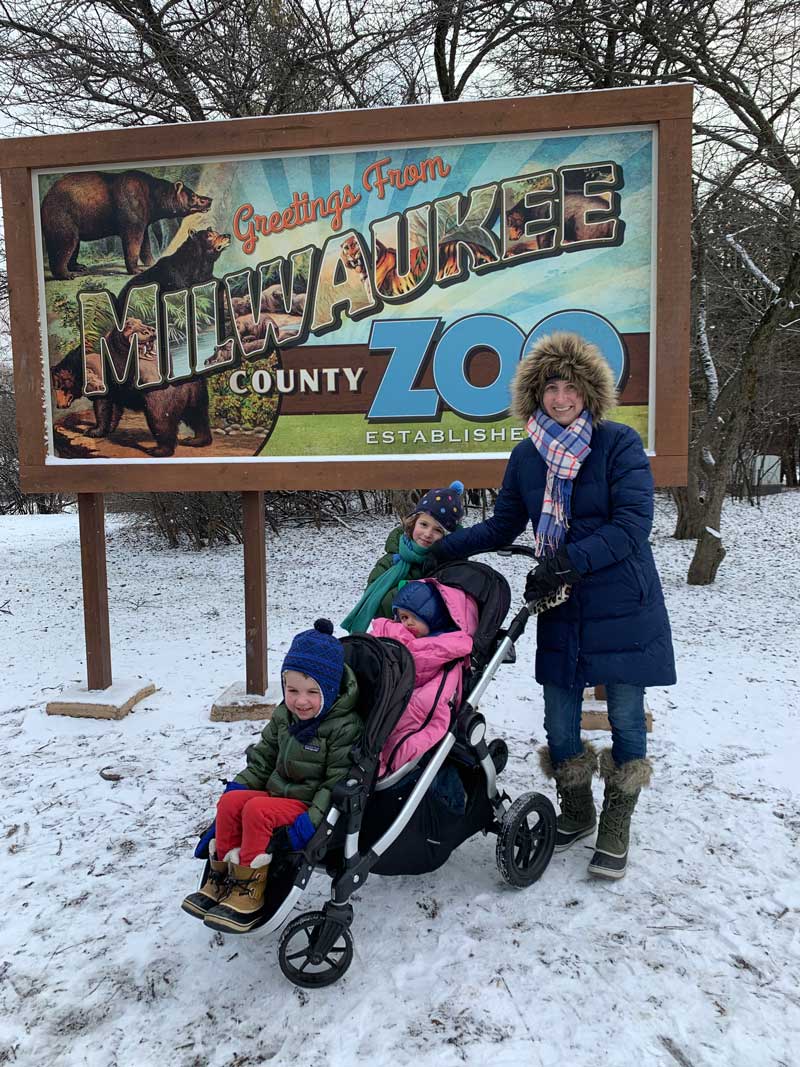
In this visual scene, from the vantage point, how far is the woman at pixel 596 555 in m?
2.71

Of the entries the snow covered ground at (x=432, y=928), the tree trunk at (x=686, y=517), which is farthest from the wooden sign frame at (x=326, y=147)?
the tree trunk at (x=686, y=517)

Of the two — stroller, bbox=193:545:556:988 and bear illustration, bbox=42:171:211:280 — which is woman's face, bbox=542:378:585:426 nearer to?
stroller, bbox=193:545:556:988

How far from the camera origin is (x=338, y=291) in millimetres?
4438

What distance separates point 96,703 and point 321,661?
300 centimetres

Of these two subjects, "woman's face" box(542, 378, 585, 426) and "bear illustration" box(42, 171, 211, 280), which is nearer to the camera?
"woman's face" box(542, 378, 585, 426)

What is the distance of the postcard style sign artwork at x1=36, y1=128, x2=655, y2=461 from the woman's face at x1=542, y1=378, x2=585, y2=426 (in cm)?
154

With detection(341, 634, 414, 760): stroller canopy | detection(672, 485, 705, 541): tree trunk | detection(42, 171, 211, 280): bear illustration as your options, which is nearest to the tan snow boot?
detection(341, 634, 414, 760): stroller canopy

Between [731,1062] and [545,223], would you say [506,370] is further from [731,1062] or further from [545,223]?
[731,1062]

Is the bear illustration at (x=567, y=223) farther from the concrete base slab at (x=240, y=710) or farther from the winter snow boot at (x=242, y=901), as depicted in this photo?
the winter snow boot at (x=242, y=901)

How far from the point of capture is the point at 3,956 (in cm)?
251

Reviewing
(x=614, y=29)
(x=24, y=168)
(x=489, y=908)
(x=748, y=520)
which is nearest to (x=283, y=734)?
(x=489, y=908)

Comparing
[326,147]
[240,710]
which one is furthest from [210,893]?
[326,147]

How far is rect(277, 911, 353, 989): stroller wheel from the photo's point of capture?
7.27ft

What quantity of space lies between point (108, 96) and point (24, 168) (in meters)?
5.16
